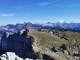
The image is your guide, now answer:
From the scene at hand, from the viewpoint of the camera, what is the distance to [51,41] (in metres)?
88.9

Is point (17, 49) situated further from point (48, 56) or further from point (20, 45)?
point (48, 56)

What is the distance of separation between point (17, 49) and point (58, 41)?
50.2 feet

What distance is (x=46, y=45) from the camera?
273 ft

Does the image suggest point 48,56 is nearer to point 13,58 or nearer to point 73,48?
point 13,58

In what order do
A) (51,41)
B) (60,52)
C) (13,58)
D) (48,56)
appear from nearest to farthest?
(13,58), (48,56), (60,52), (51,41)

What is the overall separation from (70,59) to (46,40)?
2441cm

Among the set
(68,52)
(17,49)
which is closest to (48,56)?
(68,52)

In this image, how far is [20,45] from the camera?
83.0m

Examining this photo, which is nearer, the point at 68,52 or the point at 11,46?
the point at 68,52

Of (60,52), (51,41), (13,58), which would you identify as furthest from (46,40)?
(13,58)

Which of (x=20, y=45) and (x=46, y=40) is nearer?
(x=20, y=45)

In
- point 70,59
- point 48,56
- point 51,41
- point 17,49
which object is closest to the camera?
point 48,56

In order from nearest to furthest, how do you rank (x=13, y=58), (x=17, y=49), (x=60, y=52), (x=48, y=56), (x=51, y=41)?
(x=13, y=58)
(x=48, y=56)
(x=60, y=52)
(x=17, y=49)
(x=51, y=41)

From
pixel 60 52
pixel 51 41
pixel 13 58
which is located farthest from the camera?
pixel 51 41
